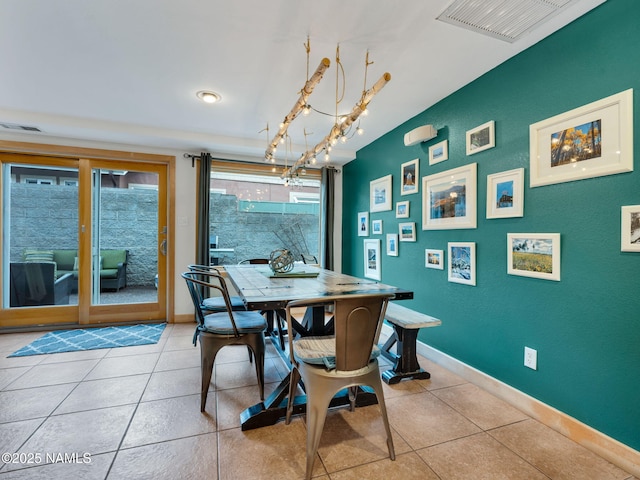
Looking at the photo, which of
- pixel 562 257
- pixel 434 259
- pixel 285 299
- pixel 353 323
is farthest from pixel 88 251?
pixel 562 257

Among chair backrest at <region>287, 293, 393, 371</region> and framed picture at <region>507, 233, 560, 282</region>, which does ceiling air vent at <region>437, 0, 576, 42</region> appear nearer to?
framed picture at <region>507, 233, 560, 282</region>

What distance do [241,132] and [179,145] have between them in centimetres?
85

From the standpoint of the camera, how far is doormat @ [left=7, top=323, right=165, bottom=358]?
116 inches

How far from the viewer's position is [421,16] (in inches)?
65.9

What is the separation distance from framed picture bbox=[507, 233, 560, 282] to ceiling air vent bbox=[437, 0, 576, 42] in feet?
4.10

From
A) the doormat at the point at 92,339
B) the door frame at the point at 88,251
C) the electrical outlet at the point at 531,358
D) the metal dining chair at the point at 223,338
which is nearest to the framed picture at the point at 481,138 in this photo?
the electrical outlet at the point at 531,358

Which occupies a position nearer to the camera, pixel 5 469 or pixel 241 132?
pixel 5 469

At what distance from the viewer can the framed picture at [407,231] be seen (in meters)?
3.06

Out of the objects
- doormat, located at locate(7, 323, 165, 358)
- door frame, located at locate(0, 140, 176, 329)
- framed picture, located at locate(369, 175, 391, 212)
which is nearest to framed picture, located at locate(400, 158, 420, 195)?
framed picture, located at locate(369, 175, 391, 212)

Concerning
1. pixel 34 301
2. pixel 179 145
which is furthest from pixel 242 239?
pixel 34 301

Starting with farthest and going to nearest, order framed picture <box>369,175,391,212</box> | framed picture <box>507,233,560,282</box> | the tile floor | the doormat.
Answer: framed picture <box>369,175,391,212</box>
the doormat
framed picture <box>507,233,560,282</box>
the tile floor

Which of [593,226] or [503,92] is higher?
[503,92]

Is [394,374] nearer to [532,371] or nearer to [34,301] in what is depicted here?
[532,371]

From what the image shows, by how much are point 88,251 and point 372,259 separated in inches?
142
